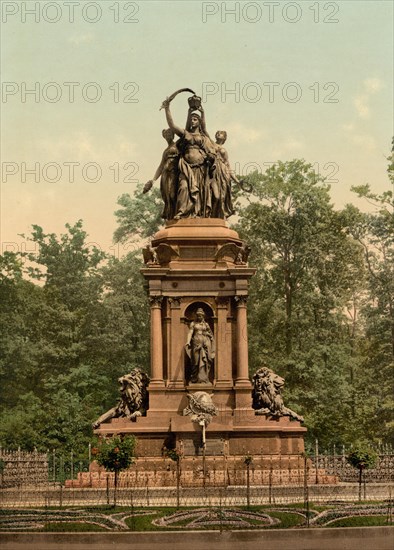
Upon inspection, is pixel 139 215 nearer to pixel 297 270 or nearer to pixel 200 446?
pixel 297 270

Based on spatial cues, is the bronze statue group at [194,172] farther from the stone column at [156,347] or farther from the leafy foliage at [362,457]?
the leafy foliage at [362,457]

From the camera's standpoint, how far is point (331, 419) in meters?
51.1

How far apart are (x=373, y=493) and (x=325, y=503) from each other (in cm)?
414

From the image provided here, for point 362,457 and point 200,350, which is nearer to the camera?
point 362,457

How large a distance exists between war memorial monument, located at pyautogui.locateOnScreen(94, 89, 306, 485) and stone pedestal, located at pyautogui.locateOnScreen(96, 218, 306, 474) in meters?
0.03

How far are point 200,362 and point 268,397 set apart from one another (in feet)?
7.59

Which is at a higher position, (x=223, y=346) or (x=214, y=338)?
(x=214, y=338)

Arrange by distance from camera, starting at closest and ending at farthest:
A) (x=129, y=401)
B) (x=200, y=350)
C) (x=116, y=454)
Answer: (x=116, y=454)
(x=200, y=350)
(x=129, y=401)

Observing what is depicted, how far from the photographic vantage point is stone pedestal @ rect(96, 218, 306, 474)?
1310 inches

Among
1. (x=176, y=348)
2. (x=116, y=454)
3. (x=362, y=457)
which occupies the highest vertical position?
(x=176, y=348)

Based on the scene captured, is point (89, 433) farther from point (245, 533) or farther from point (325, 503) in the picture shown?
point (245, 533)

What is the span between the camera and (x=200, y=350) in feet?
112

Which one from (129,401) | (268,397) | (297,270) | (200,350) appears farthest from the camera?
(297,270)

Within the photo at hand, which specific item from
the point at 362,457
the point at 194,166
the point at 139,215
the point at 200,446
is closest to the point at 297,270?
the point at 139,215
